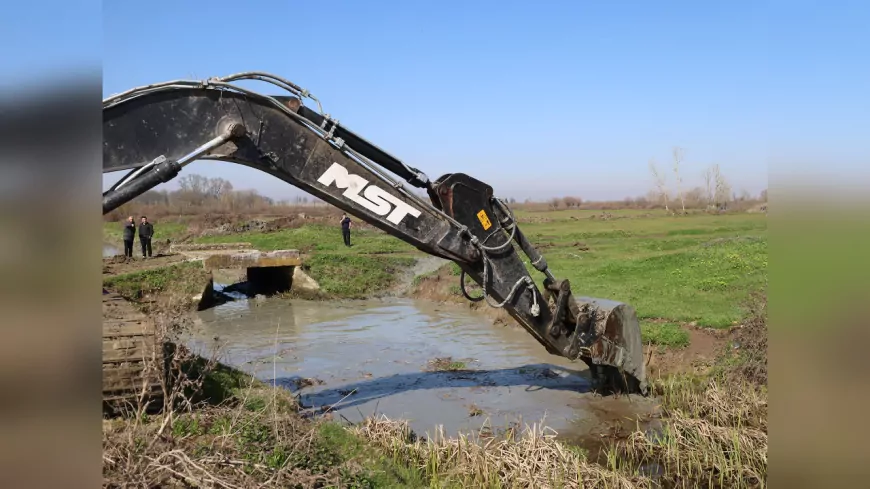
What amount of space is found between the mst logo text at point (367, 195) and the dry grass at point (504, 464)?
2.23 m

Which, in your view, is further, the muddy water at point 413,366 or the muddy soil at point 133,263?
the muddy soil at point 133,263

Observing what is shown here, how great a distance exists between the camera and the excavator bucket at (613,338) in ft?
25.1

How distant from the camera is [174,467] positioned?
3.97m

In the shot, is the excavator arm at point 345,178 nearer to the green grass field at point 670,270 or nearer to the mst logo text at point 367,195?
the mst logo text at point 367,195

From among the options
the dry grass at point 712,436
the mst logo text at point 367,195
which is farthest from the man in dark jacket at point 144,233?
the dry grass at point 712,436

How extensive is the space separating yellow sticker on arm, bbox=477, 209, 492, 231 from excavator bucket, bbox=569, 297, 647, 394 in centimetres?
153

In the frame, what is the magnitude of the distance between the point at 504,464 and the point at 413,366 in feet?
17.2

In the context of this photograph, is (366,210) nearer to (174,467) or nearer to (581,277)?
(174,467)

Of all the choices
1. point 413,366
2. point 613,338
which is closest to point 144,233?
point 413,366

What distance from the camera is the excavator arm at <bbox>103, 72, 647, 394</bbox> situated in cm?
516

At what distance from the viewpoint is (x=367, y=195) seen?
6203 millimetres

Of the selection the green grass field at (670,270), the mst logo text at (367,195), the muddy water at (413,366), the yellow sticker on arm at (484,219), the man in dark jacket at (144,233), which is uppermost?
the mst logo text at (367,195)

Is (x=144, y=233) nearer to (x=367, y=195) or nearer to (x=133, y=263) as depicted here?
(x=133, y=263)
